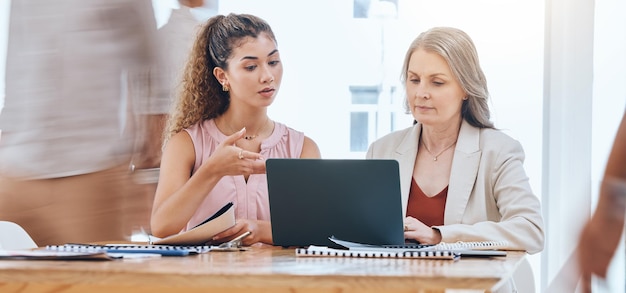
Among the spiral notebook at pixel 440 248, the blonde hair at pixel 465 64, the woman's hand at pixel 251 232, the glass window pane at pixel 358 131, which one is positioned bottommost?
the woman's hand at pixel 251 232

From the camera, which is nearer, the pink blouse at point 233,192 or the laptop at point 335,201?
the laptop at point 335,201

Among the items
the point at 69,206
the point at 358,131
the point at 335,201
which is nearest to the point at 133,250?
the point at 335,201

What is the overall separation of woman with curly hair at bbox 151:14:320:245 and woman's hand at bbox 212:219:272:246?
0.19m

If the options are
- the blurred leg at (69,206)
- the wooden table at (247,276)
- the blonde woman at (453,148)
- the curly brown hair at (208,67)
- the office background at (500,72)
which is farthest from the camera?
the office background at (500,72)

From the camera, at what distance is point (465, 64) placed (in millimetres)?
2709

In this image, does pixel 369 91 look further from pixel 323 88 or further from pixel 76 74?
pixel 76 74

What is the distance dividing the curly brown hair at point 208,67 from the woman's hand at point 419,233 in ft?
2.83

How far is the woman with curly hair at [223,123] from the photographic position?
2672mm

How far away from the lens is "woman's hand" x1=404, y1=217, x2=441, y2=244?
2244 mm

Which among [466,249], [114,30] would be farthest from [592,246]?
[114,30]

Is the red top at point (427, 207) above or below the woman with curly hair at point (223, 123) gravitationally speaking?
below

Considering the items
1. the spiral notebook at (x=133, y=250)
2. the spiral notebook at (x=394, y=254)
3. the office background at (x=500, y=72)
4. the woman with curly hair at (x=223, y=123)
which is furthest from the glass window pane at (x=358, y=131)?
the spiral notebook at (x=394, y=254)

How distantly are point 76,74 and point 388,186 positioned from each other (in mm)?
999

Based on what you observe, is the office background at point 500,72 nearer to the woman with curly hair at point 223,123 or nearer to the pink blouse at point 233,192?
the woman with curly hair at point 223,123
